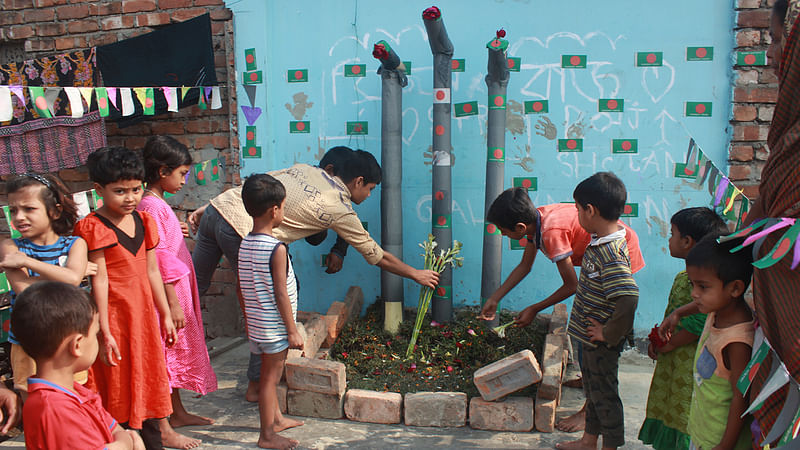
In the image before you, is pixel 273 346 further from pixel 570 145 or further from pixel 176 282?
pixel 570 145

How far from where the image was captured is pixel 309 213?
3375 mm

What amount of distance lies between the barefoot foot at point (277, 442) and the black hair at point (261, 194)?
1132mm

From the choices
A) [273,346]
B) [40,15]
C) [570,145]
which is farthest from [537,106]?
[40,15]

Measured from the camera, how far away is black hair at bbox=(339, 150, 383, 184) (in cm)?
361

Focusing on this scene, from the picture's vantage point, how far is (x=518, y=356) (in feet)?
9.64

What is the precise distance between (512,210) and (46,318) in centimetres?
217

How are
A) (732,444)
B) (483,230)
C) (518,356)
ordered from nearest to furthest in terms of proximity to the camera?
(732,444) → (518,356) → (483,230)

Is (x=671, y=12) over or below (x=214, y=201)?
over

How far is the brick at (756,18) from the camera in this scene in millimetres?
3617

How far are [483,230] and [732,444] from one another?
97.2 inches

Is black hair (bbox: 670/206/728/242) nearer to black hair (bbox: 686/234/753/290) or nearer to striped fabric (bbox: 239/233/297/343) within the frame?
black hair (bbox: 686/234/753/290)

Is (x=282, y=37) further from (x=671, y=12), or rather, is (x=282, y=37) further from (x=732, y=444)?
(x=732, y=444)

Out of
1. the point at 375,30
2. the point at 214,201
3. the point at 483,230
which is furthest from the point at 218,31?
the point at 483,230

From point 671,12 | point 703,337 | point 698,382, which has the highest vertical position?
point 671,12
